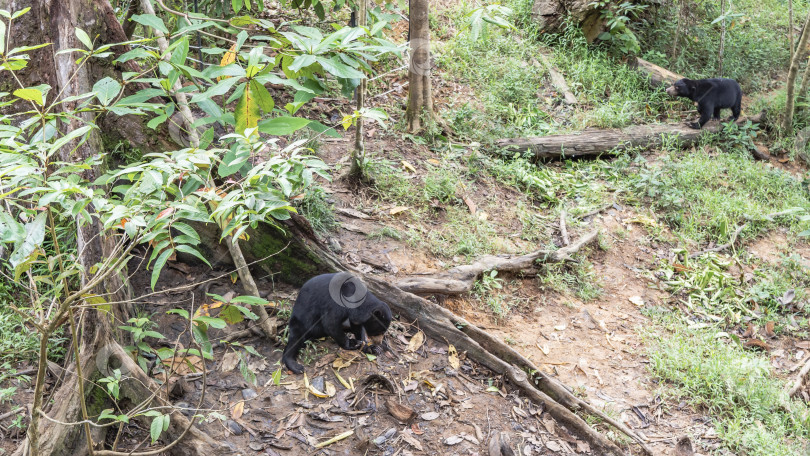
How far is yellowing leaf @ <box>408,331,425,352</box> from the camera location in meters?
4.18

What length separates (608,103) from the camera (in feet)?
26.8

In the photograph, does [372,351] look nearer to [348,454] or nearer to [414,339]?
[414,339]

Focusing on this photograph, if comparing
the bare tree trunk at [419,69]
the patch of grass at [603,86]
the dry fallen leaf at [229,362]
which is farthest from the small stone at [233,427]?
the patch of grass at [603,86]

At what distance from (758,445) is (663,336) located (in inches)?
48.5

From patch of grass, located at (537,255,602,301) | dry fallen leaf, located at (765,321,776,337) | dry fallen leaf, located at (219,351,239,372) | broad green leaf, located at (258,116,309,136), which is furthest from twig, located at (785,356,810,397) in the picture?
broad green leaf, located at (258,116,309,136)

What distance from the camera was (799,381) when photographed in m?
4.73

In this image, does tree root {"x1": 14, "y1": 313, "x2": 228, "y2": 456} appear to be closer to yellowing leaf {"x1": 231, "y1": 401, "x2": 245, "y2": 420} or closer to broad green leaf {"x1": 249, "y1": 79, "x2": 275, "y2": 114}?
yellowing leaf {"x1": 231, "y1": 401, "x2": 245, "y2": 420}

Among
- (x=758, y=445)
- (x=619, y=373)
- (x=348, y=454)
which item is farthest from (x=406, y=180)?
(x=758, y=445)

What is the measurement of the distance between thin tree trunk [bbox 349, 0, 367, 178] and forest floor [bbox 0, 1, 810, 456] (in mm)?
168

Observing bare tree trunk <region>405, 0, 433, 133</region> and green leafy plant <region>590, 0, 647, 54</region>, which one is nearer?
bare tree trunk <region>405, 0, 433, 133</region>

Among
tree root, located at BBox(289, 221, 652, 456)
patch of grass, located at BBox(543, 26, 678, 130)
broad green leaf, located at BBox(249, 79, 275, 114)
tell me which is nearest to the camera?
broad green leaf, located at BBox(249, 79, 275, 114)

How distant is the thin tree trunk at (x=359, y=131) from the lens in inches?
202

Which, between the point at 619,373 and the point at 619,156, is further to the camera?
the point at 619,156

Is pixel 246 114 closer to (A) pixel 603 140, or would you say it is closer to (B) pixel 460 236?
(B) pixel 460 236
